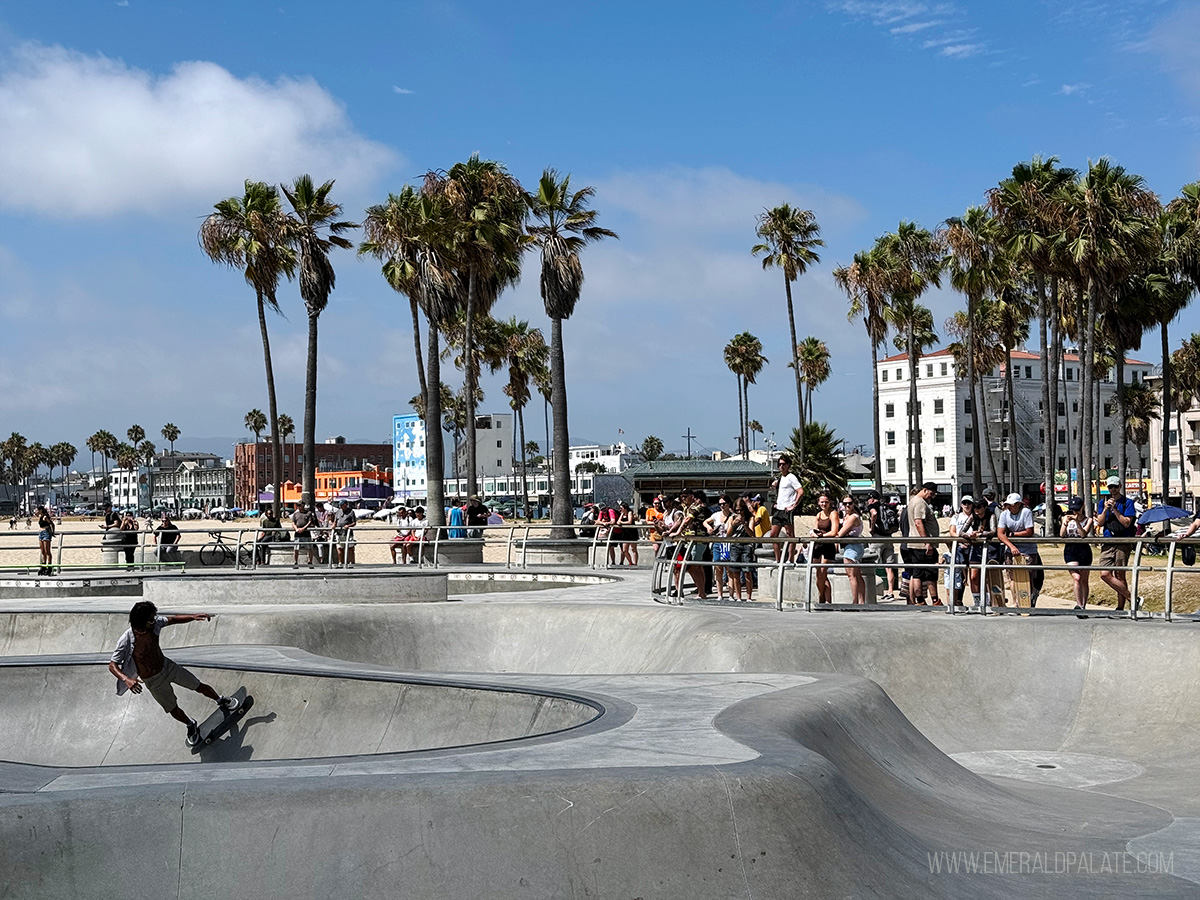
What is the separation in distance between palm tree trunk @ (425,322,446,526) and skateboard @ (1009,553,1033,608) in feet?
64.6

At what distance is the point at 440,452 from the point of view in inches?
1347

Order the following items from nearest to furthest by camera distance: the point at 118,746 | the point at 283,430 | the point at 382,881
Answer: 1. the point at 382,881
2. the point at 118,746
3. the point at 283,430

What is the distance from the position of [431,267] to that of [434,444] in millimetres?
5140

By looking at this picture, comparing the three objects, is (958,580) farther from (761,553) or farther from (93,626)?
(93,626)

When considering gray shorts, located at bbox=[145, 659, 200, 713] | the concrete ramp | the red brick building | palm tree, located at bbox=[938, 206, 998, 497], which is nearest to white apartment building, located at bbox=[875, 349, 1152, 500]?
palm tree, located at bbox=[938, 206, 998, 497]

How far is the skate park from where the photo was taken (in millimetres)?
5379

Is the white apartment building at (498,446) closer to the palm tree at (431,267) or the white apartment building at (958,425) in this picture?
the white apartment building at (958,425)

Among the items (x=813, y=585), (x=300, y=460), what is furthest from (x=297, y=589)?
(x=300, y=460)

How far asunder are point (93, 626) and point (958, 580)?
11.3 m

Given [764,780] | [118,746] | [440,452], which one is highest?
[440,452]

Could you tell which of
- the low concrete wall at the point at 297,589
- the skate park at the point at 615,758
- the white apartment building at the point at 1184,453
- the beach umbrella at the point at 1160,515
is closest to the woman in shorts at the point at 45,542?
the low concrete wall at the point at 297,589

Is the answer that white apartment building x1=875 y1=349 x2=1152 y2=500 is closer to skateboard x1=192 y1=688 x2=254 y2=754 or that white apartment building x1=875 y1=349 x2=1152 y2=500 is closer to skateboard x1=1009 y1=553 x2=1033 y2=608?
skateboard x1=1009 y1=553 x2=1033 y2=608

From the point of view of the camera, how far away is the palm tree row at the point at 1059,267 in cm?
3697

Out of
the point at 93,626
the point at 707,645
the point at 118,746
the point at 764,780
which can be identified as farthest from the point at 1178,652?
the point at 93,626
